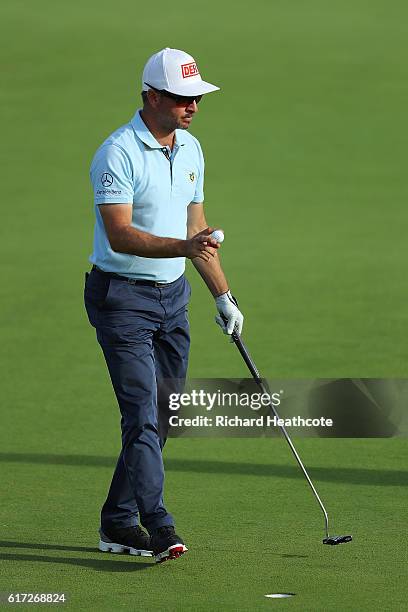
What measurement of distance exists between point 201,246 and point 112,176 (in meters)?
0.52

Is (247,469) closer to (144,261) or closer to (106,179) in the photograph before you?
(144,261)

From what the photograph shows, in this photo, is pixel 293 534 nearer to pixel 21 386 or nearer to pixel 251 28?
pixel 21 386

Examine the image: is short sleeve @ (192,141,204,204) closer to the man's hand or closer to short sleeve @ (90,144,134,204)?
short sleeve @ (90,144,134,204)

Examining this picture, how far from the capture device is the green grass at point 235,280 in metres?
6.59

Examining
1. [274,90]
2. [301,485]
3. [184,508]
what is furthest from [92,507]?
[274,90]

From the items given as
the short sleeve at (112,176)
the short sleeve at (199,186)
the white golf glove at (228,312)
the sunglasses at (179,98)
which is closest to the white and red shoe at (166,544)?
the white golf glove at (228,312)

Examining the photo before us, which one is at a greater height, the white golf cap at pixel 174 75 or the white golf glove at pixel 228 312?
the white golf cap at pixel 174 75

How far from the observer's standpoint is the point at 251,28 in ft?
80.9

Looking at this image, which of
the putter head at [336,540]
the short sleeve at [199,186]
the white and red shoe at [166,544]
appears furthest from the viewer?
the short sleeve at [199,186]

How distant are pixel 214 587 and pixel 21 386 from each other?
489cm

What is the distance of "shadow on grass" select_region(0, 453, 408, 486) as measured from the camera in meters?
8.20

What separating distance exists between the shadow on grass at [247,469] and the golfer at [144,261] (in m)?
1.71

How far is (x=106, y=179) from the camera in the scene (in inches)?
253

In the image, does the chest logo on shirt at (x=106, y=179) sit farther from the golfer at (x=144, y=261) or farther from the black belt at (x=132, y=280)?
the black belt at (x=132, y=280)
